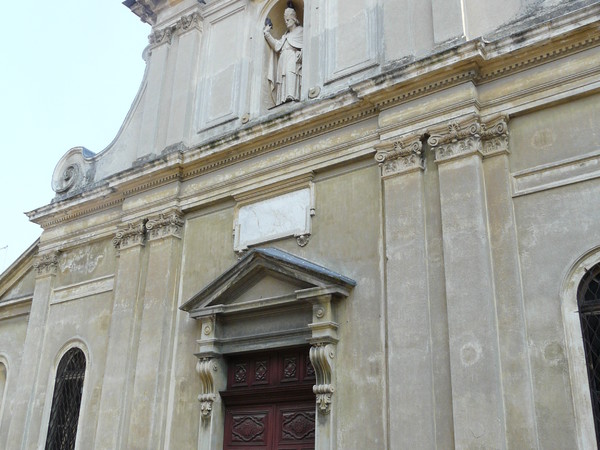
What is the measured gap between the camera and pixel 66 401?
1035 centimetres

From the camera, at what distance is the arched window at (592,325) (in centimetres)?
595

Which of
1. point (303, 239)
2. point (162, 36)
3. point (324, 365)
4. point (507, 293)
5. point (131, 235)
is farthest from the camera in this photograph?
point (162, 36)

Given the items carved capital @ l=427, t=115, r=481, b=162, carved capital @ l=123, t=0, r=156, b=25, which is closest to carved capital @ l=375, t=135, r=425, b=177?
carved capital @ l=427, t=115, r=481, b=162

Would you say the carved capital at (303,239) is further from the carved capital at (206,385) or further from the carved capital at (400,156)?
the carved capital at (206,385)

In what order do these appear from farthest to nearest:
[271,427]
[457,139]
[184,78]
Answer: [184,78], [271,427], [457,139]

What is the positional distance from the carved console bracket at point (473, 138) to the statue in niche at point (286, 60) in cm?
294

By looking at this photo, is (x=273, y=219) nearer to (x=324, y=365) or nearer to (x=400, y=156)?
(x=400, y=156)

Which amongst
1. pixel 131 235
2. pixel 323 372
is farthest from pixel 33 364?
pixel 323 372

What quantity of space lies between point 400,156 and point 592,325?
2866mm

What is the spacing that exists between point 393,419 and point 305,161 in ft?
11.8

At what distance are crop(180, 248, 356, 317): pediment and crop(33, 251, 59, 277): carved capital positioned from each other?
3683mm

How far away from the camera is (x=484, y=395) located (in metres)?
6.31

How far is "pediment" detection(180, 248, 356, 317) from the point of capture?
305 inches

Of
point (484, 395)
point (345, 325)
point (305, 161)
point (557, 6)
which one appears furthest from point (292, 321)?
point (557, 6)
